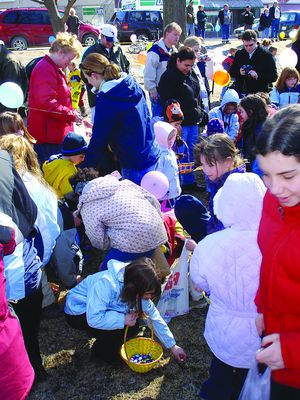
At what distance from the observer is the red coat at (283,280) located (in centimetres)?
143

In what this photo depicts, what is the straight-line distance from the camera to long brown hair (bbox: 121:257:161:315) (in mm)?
2412

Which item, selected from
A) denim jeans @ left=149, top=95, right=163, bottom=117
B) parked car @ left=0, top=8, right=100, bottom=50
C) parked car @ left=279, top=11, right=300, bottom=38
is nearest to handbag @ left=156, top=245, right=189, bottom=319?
denim jeans @ left=149, top=95, right=163, bottom=117

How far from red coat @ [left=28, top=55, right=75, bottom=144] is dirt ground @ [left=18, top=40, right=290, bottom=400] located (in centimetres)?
203

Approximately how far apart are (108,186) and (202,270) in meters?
0.97

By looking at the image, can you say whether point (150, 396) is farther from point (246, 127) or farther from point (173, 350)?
point (246, 127)

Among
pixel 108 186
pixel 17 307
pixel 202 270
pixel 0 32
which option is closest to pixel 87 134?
pixel 108 186

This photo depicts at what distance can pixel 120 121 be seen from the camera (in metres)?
3.35

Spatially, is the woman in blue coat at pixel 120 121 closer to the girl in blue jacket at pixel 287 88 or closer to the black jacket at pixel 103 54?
the black jacket at pixel 103 54

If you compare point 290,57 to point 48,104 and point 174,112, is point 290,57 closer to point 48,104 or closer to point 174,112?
point 174,112

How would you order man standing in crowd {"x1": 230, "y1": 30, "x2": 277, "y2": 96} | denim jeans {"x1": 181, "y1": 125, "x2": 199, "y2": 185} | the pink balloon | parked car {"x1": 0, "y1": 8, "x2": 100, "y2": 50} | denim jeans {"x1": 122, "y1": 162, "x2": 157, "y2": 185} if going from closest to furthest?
1. the pink balloon
2. denim jeans {"x1": 122, "y1": 162, "x2": 157, "y2": 185}
3. denim jeans {"x1": 181, "y1": 125, "x2": 199, "y2": 185}
4. man standing in crowd {"x1": 230, "y1": 30, "x2": 277, "y2": 96}
5. parked car {"x1": 0, "y1": 8, "x2": 100, "y2": 50}

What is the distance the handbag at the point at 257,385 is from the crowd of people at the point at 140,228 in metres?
0.04

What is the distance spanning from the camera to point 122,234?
2.72 m

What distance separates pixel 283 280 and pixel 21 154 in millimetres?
1711

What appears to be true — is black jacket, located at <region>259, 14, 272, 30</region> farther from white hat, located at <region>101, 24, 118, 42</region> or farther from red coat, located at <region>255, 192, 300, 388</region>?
red coat, located at <region>255, 192, 300, 388</region>
